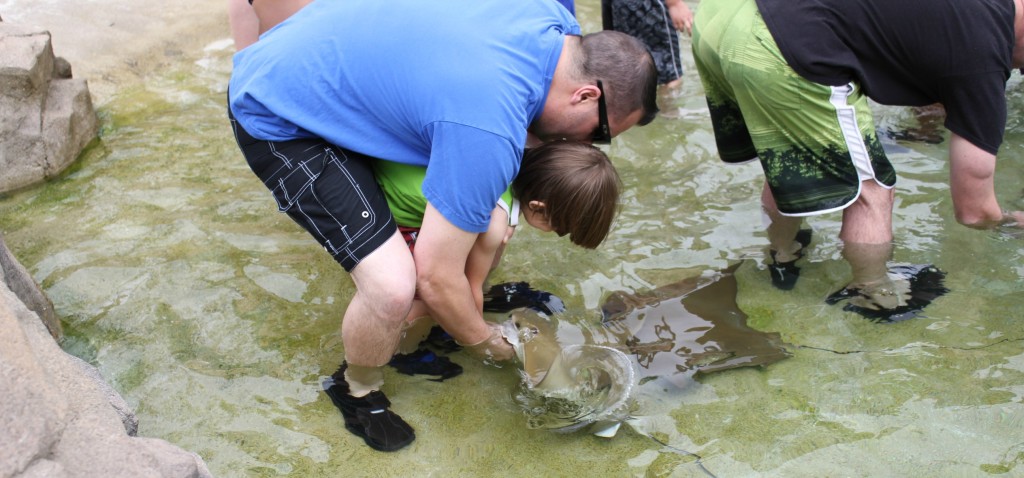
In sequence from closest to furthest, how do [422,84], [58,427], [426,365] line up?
[58,427], [422,84], [426,365]

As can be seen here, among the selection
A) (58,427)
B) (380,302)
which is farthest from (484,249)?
(58,427)

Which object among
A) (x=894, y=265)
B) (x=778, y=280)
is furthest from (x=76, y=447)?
(x=894, y=265)

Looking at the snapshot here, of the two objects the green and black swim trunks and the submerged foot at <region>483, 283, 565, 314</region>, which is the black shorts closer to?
the submerged foot at <region>483, 283, 565, 314</region>

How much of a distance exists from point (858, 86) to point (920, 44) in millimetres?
230

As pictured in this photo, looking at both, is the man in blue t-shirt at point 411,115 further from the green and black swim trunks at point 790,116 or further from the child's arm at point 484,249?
the green and black swim trunks at point 790,116

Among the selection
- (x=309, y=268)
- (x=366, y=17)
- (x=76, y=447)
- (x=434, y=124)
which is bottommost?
(x=309, y=268)

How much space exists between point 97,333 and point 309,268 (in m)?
0.80

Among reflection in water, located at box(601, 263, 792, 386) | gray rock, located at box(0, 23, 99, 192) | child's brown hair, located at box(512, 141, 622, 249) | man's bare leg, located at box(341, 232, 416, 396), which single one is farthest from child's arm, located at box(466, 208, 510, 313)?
gray rock, located at box(0, 23, 99, 192)

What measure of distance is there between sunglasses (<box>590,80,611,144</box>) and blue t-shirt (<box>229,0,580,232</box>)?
16 centimetres

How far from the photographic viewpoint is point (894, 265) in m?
3.44

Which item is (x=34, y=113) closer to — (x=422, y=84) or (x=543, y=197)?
(x=422, y=84)

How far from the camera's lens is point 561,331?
10.3 ft

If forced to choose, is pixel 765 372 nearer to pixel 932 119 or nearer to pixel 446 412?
pixel 446 412

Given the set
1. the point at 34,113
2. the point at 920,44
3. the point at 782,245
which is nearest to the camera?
the point at 920,44
